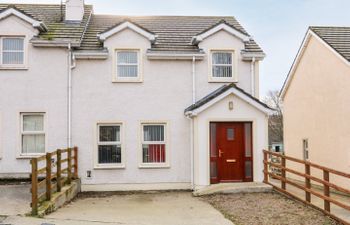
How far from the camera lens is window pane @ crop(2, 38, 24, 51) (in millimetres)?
15870

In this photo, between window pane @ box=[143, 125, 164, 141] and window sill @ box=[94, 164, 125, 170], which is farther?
window pane @ box=[143, 125, 164, 141]

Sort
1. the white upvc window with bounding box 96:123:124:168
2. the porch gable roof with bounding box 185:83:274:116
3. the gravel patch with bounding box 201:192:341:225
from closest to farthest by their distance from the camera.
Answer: the gravel patch with bounding box 201:192:341:225 < the porch gable roof with bounding box 185:83:274:116 < the white upvc window with bounding box 96:123:124:168

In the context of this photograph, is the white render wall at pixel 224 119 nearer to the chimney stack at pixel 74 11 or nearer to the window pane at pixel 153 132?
the window pane at pixel 153 132

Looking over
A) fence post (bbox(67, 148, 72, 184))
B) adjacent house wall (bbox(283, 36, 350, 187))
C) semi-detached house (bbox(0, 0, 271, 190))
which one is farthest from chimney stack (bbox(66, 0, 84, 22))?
adjacent house wall (bbox(283, 36, 350, 187))

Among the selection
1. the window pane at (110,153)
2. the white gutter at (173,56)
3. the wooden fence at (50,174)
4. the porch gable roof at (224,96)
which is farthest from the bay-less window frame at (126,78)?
the wooden fence at (50,174)

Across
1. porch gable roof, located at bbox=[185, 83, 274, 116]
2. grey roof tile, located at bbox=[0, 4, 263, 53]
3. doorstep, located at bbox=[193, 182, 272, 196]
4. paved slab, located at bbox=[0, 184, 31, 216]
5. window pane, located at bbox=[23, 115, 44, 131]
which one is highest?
grey roof tile, located at bbox=[0, 4, 263, 53]

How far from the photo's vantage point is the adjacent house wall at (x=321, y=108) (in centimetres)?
1648

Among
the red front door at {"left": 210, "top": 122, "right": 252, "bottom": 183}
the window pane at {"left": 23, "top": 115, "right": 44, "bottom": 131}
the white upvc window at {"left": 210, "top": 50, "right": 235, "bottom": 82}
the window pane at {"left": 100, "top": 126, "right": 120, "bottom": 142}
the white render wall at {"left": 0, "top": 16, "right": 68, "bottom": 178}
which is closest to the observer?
the white render wall at {"left": 0, "top": 16, "right": 68, "bottom": 178}

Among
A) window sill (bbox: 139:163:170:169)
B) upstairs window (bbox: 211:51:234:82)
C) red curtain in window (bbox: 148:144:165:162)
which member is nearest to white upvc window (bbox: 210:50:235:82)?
upstairs window (bbox: 211:51:234:82)

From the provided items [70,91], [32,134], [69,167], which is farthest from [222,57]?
[32,134]

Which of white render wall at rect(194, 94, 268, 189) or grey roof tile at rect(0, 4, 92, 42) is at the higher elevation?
grey roof tile at rect(0, 4, 92, 42)

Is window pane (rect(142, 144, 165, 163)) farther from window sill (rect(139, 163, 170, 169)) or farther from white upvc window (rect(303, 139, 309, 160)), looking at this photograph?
white upvc window (rect(303, 139, 309, 160))

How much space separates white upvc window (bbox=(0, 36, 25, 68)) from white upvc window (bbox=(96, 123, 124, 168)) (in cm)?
394

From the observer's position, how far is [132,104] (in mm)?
16438
